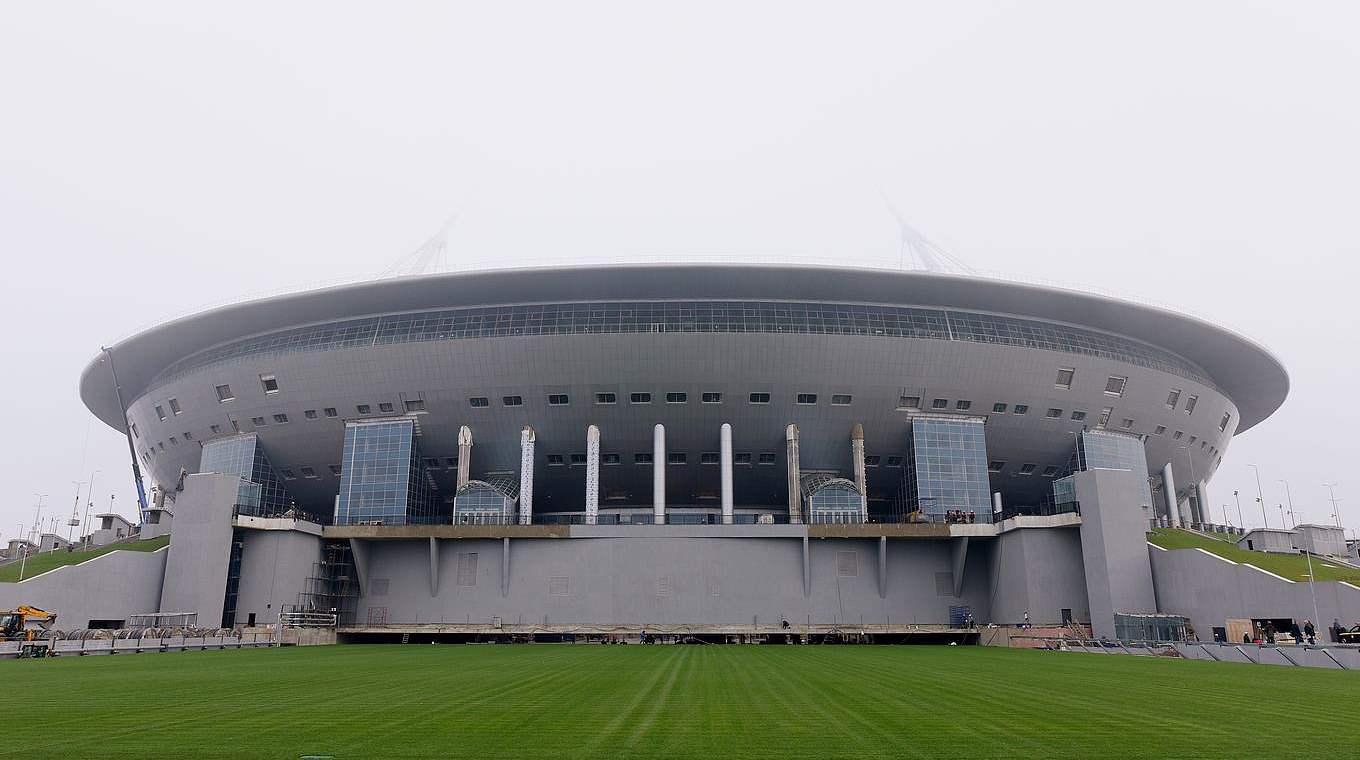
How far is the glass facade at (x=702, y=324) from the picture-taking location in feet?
164

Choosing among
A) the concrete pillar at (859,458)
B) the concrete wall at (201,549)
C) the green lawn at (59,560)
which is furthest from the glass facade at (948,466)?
the green lawn at (59,560)

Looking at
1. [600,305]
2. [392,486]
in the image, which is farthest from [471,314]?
[392,486]

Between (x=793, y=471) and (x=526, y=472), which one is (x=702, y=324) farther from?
(x=526, y=472)

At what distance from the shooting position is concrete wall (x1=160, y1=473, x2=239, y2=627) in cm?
4356

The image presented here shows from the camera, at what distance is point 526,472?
5244cm

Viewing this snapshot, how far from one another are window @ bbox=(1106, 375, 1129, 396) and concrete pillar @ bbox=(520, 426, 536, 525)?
117 ft

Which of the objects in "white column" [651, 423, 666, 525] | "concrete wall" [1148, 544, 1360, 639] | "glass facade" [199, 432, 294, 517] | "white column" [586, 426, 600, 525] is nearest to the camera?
"concrete wall" [1148, 544, 1360, 639]

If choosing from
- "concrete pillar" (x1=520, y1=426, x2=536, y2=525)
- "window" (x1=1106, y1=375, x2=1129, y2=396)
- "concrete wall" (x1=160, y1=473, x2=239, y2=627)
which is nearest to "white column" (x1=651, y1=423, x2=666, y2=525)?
"concrete pillar" (x1=520, y1=426, x2=536, y2=525)

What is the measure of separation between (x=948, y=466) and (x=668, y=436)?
1699cm

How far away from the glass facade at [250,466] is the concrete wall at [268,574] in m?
8.87

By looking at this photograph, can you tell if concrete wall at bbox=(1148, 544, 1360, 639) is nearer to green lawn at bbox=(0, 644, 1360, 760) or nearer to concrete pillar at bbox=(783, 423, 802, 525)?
green lawn at bbox=(0, 644, 1360, 760)

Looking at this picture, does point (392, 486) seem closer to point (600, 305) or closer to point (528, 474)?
point (528, 474)

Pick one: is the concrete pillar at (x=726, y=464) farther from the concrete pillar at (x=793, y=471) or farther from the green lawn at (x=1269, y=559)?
the green lawn at (x=1269, y=559)

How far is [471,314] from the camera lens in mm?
51875
